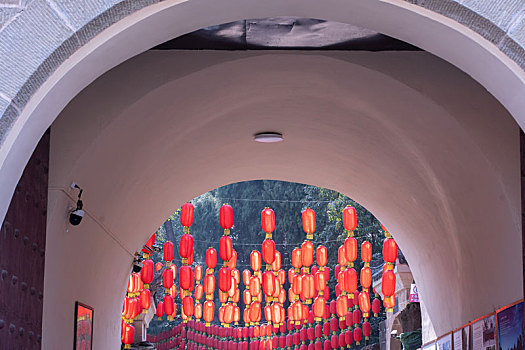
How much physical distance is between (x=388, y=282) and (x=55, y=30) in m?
Result: 11.2

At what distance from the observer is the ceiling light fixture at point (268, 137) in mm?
8852

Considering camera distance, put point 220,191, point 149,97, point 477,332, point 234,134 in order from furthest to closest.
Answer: point 220,191
point 234,134
point 477,332
point 149,97

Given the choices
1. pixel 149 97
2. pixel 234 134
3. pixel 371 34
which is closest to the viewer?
pixel 371 34

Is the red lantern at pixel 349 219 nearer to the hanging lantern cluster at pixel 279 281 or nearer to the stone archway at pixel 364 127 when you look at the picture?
the hanging lantern cluster at pixel 279 281

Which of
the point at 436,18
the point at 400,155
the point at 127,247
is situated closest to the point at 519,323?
the point at 400,155

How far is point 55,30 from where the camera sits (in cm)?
341

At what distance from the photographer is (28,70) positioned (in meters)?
3.36

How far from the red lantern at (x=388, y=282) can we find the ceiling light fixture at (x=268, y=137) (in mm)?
5619

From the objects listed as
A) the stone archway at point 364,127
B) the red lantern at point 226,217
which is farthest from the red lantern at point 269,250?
the stone archway at point 364,127

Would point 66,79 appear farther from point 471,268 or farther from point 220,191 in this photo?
point 220,191

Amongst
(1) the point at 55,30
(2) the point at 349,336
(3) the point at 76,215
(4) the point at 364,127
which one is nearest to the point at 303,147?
(4) the point at 364,127

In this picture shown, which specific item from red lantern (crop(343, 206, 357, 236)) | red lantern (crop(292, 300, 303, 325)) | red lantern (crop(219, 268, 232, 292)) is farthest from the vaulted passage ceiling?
red lantern (crop(292, 300, 303, 325))

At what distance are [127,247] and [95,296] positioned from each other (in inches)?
52.7

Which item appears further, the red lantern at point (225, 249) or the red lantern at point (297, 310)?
the red lantern at point (297, 310)
